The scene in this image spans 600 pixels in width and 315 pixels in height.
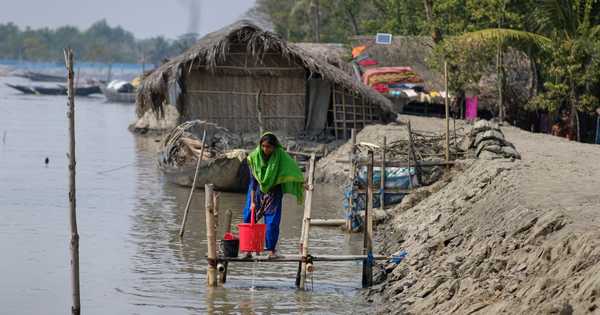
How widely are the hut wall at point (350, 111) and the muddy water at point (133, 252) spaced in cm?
400

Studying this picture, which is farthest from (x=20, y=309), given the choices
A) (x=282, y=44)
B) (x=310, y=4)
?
(x=310, y=4)

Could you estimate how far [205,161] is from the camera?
17703 millimetres

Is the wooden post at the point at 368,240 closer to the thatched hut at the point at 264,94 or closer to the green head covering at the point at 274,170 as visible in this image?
the green head covering at the point at 274,170

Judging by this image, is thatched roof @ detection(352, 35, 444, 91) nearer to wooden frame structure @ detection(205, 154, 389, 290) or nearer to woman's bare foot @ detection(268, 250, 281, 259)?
wooden frame structure @ detection(205, 154, 389, 290)

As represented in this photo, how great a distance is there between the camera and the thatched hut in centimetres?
2322

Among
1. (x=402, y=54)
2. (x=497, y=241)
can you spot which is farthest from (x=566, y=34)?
(x=497, y=241)

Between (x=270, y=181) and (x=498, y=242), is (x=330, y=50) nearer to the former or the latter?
(x=270, y=181)

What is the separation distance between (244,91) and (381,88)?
559cm

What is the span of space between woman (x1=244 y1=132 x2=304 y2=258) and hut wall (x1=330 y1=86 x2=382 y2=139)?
13.9 m

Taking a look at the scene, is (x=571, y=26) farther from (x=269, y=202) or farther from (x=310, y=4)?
(x=310, y=4)

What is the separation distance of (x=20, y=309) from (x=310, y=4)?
3575 centimetres

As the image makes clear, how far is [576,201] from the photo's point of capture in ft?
32.1

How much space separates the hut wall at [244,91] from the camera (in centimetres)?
2359

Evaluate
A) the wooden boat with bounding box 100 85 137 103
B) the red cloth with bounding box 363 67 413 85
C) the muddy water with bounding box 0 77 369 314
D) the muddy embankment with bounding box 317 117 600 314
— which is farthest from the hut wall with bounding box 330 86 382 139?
the wooden boat with bounding box 100 85 137 103
